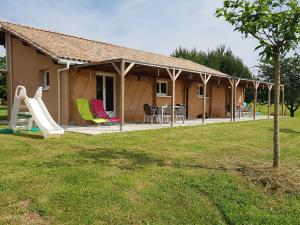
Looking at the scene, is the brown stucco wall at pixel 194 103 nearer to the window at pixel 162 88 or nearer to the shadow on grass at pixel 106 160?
the window at pixel 162 88

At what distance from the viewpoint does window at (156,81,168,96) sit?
58.3 ft

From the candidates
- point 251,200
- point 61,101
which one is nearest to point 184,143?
point 251,200

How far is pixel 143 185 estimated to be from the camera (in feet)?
15.6

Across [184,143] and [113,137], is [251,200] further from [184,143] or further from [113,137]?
→ [113,137]

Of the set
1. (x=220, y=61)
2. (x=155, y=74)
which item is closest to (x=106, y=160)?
(x=155, y=74)

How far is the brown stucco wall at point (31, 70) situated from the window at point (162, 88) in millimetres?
6088

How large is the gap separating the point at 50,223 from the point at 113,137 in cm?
557

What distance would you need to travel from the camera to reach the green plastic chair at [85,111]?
1236cm

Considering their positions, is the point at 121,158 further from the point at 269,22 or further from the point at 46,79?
the point at 46,79

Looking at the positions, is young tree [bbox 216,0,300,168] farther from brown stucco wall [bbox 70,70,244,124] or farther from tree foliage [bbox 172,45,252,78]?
tree foliage [bbox 172,45,252,78]

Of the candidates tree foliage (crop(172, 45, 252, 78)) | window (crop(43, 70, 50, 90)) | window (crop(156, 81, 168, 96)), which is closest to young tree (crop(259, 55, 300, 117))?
tree foliage (crop(172, 45, 252, 78))

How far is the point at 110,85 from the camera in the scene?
1481cm

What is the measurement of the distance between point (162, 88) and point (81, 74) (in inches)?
229

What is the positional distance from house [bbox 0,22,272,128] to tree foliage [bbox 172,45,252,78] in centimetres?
1973
